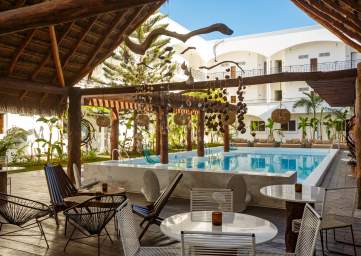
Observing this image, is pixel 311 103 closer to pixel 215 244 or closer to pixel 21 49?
pixel 21 49

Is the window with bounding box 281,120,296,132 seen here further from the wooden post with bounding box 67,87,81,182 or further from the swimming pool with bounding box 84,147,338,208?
the wooden post with bounding box 67,87,81,182

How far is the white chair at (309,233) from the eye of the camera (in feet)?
9.20

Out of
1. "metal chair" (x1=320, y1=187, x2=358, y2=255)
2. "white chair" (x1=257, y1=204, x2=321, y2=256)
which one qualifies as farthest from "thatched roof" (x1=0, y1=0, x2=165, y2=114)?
"white chair" (x1=257, y1=204, x2=321, y2=256)

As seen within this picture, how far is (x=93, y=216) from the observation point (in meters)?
4.43

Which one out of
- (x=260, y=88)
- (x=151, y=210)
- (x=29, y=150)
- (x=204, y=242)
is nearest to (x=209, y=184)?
(x=151, y=210)

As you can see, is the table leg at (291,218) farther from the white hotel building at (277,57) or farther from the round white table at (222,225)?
the white hotel building at (277,57)

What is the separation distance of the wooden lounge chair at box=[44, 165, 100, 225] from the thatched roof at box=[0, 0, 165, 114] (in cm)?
304

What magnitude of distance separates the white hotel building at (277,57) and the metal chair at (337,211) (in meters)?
18.9

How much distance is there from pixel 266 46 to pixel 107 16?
23020 mm

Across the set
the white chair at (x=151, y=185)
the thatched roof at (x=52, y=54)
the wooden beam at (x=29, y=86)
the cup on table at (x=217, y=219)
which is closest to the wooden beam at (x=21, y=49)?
the thatched roof at (x=52, y=54)

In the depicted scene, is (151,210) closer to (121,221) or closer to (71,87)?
(121,221)

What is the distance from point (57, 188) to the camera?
6.04 meters

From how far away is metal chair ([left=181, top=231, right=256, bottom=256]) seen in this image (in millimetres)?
2539

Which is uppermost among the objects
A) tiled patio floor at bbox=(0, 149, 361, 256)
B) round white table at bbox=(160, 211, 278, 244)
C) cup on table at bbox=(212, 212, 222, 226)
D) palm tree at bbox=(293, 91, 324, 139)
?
palm tree at bbox=(293, 91, 324, 139)
